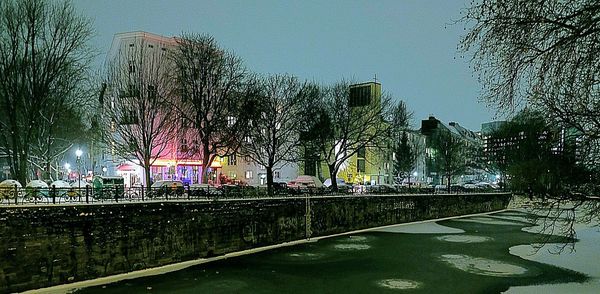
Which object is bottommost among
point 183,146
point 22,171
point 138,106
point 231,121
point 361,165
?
point 22,171

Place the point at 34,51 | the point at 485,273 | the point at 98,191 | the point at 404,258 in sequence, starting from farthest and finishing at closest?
1. the point at 34,51
2. the point at 404,258
3. the point at 98,191
4. the point at 485,273

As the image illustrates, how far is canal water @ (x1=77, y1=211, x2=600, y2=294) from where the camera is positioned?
1828 centimetres

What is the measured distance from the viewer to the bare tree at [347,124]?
4916cm

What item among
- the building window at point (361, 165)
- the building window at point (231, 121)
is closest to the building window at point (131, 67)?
the building window at point (231, 121)

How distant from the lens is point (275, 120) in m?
46.1

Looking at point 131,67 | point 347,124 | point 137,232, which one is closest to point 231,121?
point 131,67

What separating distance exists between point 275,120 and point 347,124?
8.21 metres

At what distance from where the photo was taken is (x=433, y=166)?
8862 cm

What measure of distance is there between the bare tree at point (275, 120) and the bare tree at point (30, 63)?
668 inches

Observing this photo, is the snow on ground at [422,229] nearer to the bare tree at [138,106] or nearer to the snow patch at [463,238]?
the snow patch at [463,238]

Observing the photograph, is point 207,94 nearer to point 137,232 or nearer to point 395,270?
point 137,232

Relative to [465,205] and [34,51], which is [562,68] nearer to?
[34,51]

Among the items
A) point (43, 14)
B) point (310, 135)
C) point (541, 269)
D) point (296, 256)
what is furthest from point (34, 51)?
point (541, 269)

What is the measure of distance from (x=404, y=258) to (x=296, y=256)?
5.84 m
